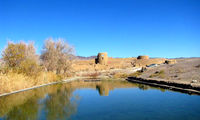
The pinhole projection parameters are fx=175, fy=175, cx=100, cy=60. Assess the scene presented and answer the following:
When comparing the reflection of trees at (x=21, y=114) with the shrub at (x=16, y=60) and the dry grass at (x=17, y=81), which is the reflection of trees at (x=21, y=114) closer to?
the dry grass at (x=17, y=81)

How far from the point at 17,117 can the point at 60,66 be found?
16.5 m

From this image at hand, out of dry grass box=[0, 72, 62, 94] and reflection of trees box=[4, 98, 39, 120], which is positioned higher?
dry grass box=[0, 72, 62, 94]

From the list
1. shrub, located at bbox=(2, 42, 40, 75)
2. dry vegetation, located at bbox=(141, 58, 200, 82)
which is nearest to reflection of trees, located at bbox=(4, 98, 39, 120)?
shrub, located at bbox=(2, 42, 40, 75)

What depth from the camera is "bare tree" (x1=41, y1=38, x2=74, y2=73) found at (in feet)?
70.6

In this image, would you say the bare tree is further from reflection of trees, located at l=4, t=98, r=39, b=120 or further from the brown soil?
reflection of trees, located at l=4, t=98, r=39, b=120

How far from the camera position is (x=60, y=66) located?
2250 cm

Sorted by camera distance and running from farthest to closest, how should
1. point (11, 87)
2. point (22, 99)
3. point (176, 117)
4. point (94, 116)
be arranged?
point (11, 87), point (22, 99), point (94, 116), point (176, 117)

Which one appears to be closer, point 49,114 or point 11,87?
point 49,114

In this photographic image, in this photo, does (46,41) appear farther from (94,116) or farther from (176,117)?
(176,117)

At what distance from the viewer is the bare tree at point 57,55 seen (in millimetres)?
21531

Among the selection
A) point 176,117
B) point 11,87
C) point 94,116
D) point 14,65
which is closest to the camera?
point 176,117

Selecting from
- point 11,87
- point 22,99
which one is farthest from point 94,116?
point 11,87

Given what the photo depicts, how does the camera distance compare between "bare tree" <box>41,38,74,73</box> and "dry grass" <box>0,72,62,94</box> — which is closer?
"dry grass" <box>0,72,62,94</box>

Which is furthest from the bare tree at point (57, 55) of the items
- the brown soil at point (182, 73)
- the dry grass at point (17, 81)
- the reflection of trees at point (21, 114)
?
the reflection of trees at point (21, 114)
